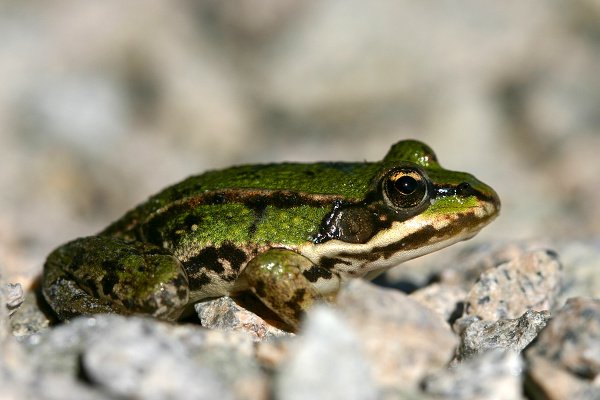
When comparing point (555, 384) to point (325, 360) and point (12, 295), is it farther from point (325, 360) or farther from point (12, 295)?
point (12, 295)

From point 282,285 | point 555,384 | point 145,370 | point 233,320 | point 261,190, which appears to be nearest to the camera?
point 145,370

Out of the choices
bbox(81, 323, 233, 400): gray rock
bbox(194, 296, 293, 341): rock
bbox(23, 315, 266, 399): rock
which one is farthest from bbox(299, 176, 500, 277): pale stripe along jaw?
bbox(81, 323, 233, 400): gray rock

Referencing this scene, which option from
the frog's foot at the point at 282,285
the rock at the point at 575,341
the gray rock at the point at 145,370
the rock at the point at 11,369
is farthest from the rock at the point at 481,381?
the rock at the point at 11,369

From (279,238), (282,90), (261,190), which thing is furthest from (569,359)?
(282,90)

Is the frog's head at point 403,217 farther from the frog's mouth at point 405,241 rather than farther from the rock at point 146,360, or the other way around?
the rock at point 146,360

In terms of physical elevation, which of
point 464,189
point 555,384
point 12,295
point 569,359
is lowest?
point 12,295

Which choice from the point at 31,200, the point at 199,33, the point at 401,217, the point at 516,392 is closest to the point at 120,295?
the point at 401,217
